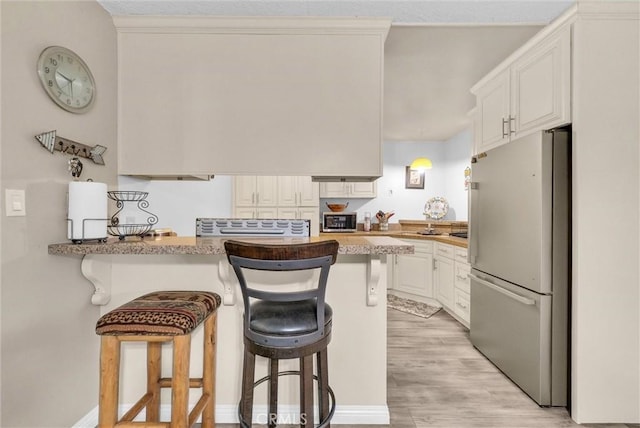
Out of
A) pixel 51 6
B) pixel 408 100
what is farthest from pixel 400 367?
pixel 51 6

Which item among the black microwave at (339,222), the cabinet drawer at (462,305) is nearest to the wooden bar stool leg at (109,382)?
the cabinet drawer at (462,305)

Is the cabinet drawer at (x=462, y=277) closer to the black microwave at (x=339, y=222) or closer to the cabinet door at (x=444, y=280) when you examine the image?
the cabinet door at (x=444, y=280)

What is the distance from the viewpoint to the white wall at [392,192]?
407cm

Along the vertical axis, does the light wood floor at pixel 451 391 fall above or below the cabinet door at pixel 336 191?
below

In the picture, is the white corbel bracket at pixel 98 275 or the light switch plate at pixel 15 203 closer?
the light switch plate at pixel 15 203

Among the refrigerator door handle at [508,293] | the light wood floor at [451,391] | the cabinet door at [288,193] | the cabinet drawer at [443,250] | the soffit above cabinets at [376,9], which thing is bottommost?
the light wood floor at [451,391]

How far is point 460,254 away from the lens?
3.20m

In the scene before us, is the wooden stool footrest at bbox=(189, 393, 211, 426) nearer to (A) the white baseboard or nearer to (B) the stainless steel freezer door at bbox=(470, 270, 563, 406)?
(A) the white baseboard

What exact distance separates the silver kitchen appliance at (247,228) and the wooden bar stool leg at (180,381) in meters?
0.68

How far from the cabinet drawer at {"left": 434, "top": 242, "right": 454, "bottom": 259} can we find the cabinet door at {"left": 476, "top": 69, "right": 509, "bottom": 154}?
4.07ft

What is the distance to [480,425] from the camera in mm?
1680

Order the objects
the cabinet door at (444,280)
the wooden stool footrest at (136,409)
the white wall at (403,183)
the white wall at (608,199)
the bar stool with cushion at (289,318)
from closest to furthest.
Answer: the bar stool with cushion at (289,318) → the wooden stool footrest at (136,409) → the white wall at (608,199) → the cabinet door at (444,280) → the white wall at (403,183)

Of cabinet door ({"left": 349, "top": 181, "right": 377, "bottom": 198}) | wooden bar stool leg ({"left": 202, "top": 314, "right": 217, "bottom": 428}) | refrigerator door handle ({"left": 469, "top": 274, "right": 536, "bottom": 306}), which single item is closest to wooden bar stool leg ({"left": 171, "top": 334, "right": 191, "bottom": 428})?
wooden bar stool leg ({"left": 202, "top": 314, "right": 217, "bottom": 428})

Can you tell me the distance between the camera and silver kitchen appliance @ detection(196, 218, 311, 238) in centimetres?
173
